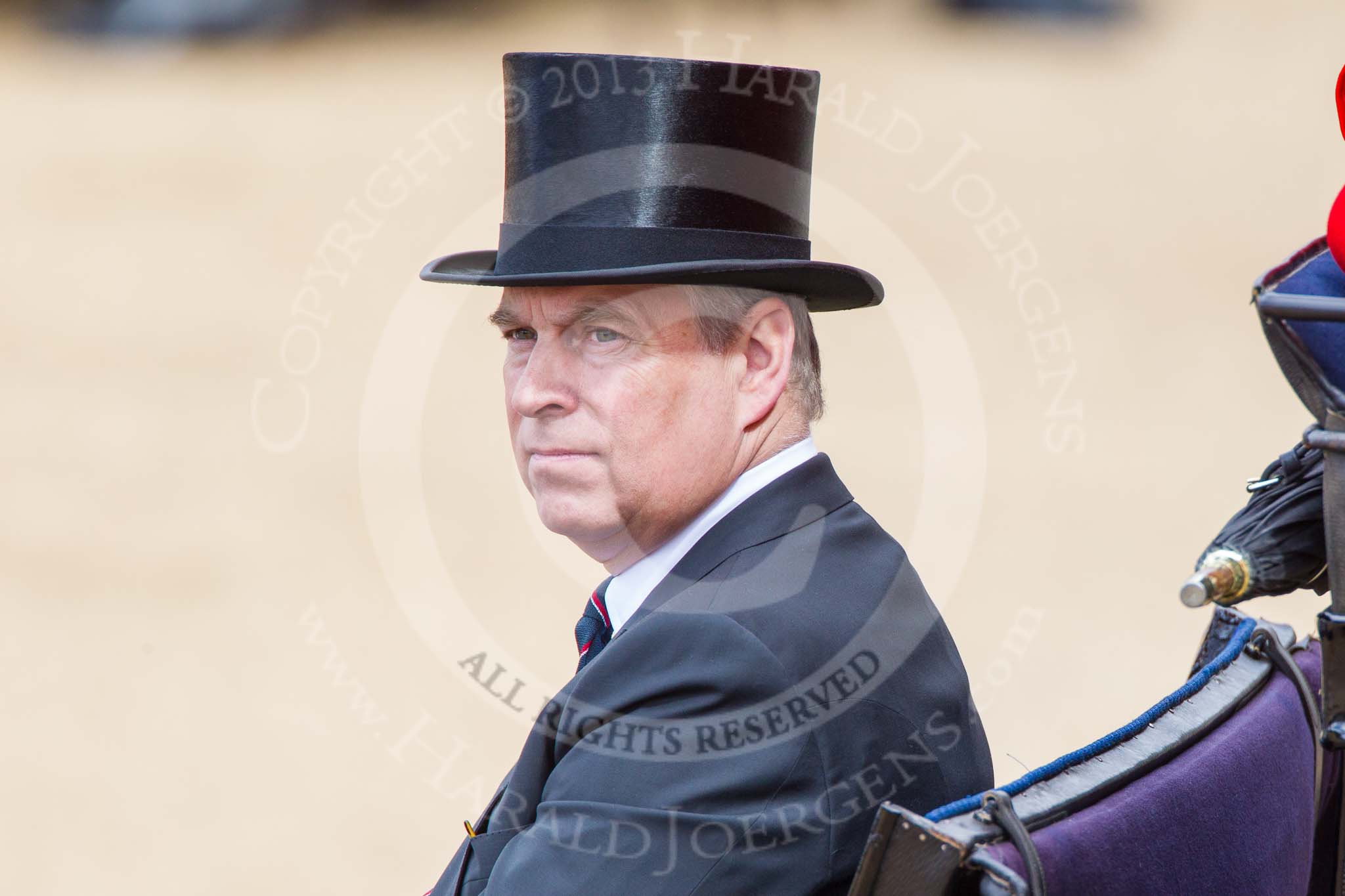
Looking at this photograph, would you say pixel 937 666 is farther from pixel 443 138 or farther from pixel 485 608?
pixel 443 138

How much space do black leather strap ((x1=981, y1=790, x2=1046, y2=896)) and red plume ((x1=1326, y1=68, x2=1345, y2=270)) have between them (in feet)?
2.18

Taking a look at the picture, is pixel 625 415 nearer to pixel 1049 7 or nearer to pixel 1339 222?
pixel 1339 222

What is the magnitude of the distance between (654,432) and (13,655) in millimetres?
3758

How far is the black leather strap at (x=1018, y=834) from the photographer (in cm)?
119

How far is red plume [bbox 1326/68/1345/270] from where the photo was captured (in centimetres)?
146

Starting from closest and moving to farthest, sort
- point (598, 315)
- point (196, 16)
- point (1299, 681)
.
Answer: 1. point (1299, 681)
2. point (598, 315)
3. point (196, 16)

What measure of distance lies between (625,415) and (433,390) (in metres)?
4.96

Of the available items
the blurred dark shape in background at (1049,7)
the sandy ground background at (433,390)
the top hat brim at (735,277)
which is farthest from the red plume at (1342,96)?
the blurred dark shape in background at (1049,7)

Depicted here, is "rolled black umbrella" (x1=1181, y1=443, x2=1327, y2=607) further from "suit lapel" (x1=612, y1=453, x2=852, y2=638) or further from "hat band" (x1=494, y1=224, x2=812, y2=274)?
"hat band" (x1=494, y1=224, x2=812, y2=274)

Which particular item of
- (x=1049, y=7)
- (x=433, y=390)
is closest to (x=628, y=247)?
(x=433, y=390)

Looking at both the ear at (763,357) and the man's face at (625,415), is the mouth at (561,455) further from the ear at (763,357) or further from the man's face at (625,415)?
the ear at (763,357)

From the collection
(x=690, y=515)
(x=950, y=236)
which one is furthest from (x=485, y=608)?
(x=950, y=236)

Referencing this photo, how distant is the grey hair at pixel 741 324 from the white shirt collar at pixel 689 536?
0.06 m

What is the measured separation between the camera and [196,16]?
969cm
